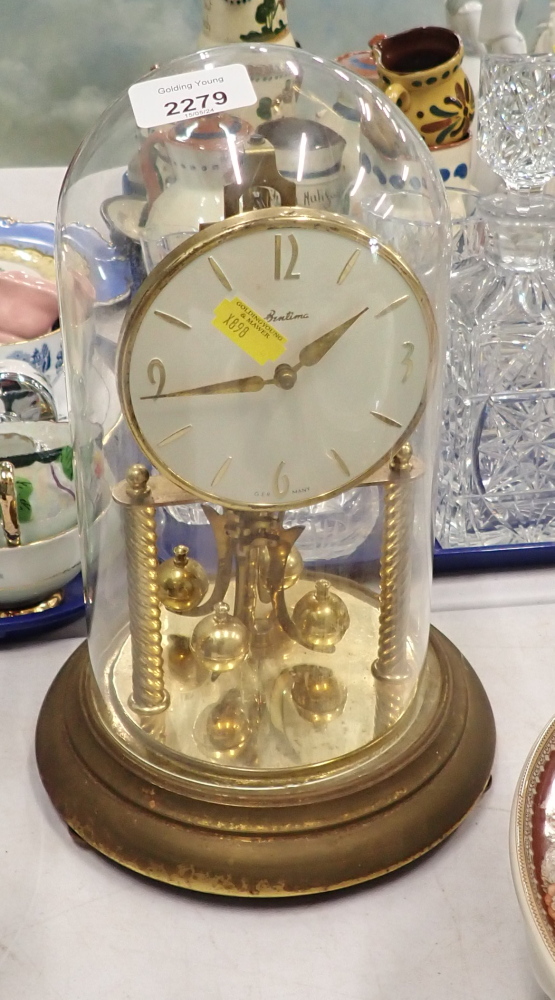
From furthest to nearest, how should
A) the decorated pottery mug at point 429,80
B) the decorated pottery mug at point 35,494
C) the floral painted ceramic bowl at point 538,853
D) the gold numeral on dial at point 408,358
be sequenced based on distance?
the decorated pottery mug at point 429,80 < the decorated pottery mug at point 35,494 < the gold numeral on dial at point 408,358 < the floral painted ceramic bowl at point 538,853

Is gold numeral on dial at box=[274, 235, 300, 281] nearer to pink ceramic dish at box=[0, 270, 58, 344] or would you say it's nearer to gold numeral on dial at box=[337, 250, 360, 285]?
gold numeral on dial at box=[337, 250, 360, 285]

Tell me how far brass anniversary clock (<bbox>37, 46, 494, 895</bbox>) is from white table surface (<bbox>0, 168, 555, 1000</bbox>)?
0.02 m

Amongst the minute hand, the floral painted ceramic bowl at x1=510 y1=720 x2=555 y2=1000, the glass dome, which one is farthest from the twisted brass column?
the floral painted ceramic bowl at x1=510 y1=720 x2=555 y2=1000

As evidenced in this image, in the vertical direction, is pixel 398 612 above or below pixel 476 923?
above

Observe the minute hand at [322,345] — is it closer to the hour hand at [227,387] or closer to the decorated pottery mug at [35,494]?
the hour hand at [227,387]

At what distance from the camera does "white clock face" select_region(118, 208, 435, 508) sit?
1.53 ft

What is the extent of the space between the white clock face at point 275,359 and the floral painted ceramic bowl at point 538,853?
0.17m

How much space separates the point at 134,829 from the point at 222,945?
0.07m

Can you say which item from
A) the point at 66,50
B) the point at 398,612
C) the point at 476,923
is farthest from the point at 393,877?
the point at 66,50

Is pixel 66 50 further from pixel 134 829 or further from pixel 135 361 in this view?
pixel 134 829

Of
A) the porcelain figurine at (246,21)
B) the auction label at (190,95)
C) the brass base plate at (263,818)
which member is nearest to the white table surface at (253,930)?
the brass base plate at (263,818)

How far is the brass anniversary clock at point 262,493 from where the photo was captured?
48 cm

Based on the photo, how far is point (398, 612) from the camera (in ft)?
1.95

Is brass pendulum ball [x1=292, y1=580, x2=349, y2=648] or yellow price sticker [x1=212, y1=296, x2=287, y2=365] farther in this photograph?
brass pendulum ball [x1=292, y1=580, x2=349, y2=648]
